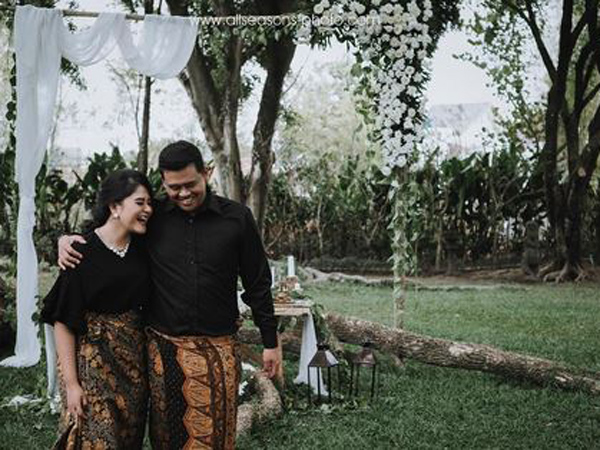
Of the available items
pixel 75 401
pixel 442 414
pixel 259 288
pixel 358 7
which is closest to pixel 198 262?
pixel 259 288

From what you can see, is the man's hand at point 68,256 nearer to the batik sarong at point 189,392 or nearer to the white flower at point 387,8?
the batik sarong at point 189,392

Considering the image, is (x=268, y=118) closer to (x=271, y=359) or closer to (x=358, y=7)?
(x=358, y=7)

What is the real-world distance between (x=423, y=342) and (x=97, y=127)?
75.5ft

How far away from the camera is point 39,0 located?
27.8 feet

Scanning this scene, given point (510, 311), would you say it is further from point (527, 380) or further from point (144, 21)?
point (144, 21)

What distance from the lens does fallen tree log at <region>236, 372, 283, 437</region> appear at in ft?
15.1

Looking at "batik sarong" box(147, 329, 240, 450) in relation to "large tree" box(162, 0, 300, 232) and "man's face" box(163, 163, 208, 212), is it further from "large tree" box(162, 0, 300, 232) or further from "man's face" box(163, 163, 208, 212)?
"large tree" box(162, 0, 300, 232)

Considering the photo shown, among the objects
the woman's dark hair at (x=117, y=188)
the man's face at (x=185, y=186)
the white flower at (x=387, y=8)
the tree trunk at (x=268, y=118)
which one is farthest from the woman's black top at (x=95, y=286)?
the tree trunk at (x=268, y=118)

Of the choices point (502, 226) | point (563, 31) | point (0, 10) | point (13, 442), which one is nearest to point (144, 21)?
point (0, 10)

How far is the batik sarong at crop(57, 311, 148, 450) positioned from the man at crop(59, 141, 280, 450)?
0.06m

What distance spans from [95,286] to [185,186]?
1.60 feet

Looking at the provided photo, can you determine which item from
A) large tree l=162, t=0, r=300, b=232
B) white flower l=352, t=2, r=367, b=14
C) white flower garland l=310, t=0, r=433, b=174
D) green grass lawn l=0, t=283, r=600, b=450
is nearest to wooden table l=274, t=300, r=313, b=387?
green grass lawn l=0, t=283, r=600, b=450

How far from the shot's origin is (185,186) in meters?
2.80

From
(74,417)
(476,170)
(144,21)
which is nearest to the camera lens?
(74,417)
